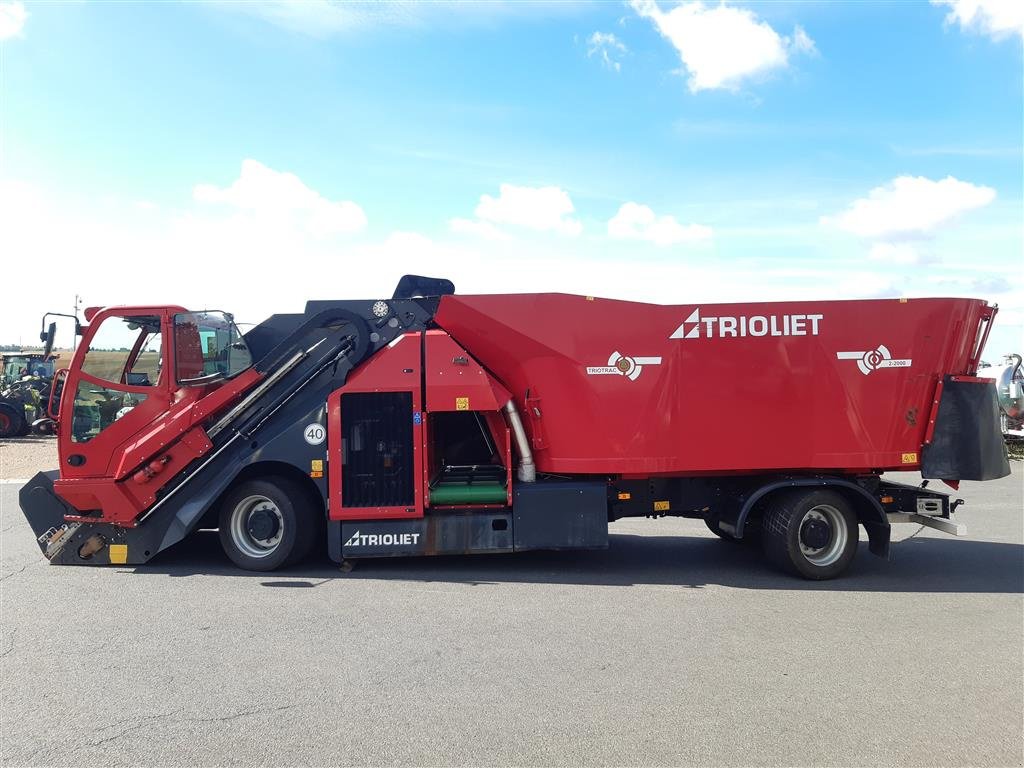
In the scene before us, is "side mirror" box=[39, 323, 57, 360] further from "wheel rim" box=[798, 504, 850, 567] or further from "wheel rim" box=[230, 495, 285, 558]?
"wheel rim" box=[798, 504, 850, 567]

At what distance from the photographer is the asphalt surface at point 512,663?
3574 mm

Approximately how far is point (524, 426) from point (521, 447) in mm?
219

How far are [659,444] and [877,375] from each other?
2.08 meters

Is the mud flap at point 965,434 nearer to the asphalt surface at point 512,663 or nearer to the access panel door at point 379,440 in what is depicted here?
the asphalt surface at point 512,663

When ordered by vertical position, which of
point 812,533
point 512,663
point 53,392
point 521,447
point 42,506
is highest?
point 53,392

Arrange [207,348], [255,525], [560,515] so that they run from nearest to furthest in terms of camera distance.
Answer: [560,515] < [255,525] < [207,348]

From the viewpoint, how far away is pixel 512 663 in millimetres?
4543

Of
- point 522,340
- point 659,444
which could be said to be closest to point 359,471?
point 522,340

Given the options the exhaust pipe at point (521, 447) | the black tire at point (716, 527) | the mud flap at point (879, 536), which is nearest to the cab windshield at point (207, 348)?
the exhaust pipe at point (521, 447)

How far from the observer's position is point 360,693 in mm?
4113

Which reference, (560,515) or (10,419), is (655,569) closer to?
(560,515)

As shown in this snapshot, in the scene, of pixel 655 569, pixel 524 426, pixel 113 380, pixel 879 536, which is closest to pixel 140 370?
pixel 113 380

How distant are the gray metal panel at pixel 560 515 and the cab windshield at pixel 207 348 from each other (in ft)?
10.1

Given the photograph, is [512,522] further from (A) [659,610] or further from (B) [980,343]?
(B) [980,343]
